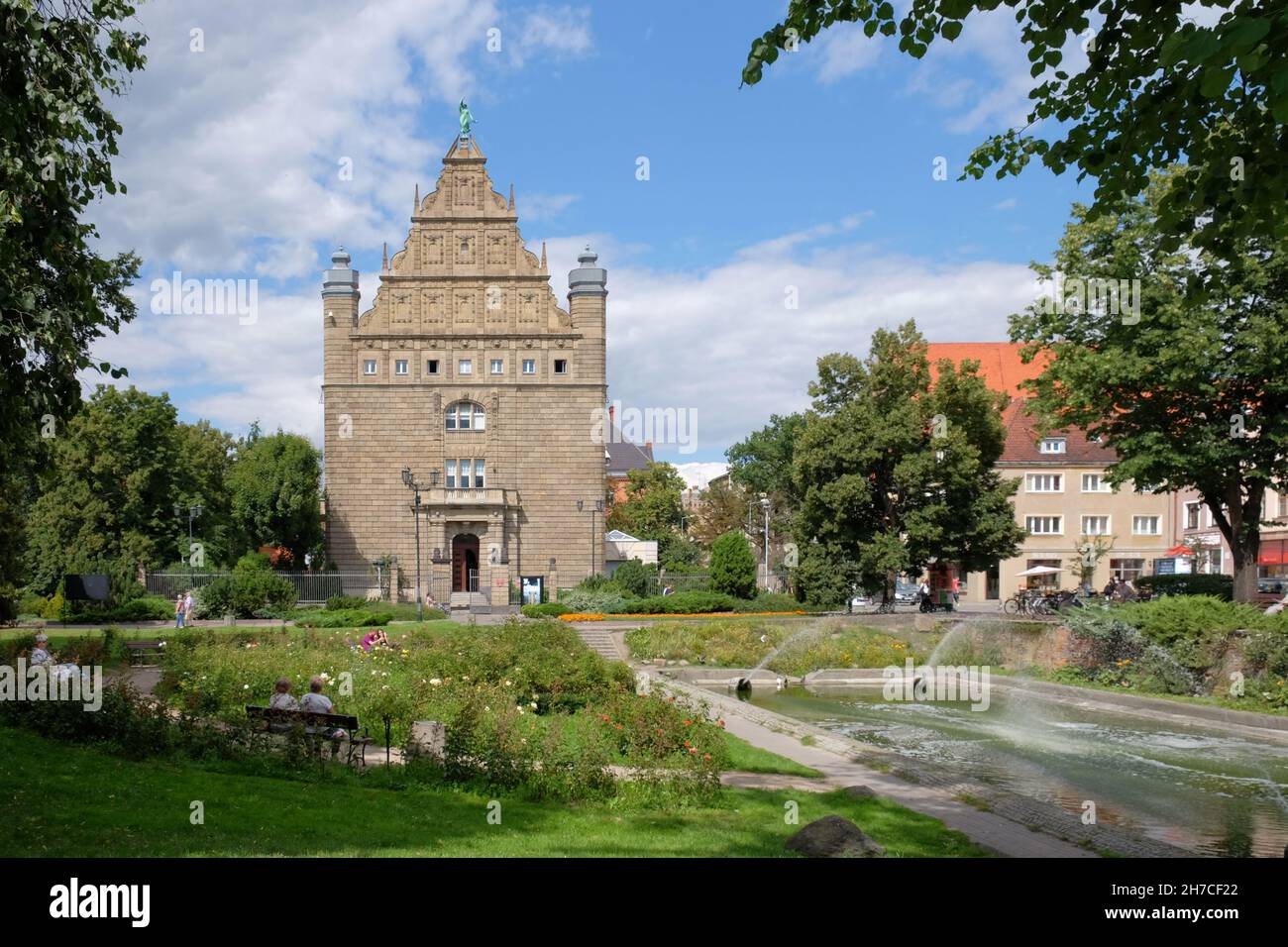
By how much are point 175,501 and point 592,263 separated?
2375cm

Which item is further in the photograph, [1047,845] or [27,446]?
[27,446]

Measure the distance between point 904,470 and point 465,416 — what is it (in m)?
25.1

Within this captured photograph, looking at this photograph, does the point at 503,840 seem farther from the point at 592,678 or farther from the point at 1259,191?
the point at 592,678

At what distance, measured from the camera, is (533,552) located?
174 feet

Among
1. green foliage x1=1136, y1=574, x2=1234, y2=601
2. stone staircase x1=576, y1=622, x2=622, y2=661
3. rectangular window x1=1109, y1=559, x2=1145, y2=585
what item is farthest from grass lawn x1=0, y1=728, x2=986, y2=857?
rectangular window x1=1109, y1=559, x2=1145, y2=585

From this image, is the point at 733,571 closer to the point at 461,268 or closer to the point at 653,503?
the point at 461,268

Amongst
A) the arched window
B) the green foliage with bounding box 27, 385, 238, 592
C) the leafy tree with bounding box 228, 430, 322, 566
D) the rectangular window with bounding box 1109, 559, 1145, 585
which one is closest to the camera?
the green foliage with bounding box 27, 385, 238, 592

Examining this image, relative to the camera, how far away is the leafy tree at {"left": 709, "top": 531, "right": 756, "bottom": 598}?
40.9m

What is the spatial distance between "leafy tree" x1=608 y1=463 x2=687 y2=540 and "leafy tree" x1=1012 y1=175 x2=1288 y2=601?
5082 cm

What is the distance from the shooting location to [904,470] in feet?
121

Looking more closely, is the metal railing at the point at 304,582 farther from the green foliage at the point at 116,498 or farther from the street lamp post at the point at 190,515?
the green foliage at the point at 116,498

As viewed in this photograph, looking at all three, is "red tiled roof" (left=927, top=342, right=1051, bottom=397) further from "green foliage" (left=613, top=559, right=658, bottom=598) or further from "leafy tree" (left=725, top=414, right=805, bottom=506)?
"green foliage" (left=613, top=559, right=658, bottom=598)
